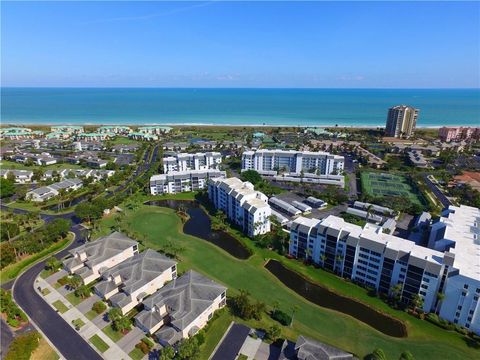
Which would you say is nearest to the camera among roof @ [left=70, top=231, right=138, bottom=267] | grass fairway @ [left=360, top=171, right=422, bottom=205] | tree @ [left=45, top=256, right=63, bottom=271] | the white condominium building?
roof @ [left=70, top=231, right=138, bottom=267]

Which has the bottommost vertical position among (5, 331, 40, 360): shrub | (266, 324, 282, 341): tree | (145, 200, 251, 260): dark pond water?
(145, 200, 251, 260): dark pond water

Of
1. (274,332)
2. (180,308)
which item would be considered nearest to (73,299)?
(180,308)

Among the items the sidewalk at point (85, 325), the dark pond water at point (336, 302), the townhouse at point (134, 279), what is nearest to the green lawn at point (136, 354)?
the sidewalk at point (85, 325)

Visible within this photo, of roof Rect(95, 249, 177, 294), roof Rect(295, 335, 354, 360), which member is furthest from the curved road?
roof Rect(295, 335, 354, 360)

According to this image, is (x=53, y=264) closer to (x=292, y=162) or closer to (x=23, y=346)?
(x=23, y=346)

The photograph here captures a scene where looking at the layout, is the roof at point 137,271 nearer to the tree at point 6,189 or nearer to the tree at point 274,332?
the tree at point 274,332

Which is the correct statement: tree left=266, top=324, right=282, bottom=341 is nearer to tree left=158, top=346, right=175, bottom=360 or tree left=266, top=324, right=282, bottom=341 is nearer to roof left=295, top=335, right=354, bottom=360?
roof left=295, top=335, right=354, bottom=360

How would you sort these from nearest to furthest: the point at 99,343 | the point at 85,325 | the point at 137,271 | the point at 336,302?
1. the point at 99,343
2. the point at 85,325
3. the point at 336,302
4. the point at 137,271
